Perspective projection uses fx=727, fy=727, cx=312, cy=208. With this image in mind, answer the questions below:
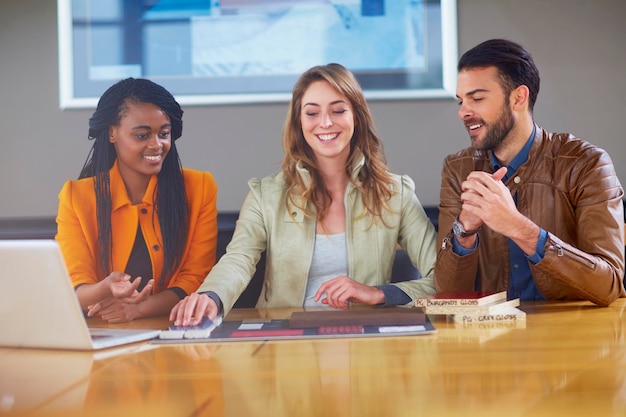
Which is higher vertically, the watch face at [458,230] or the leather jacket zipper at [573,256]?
the watch face at [458,230]

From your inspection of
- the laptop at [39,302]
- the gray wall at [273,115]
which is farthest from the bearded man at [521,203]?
the laptop at [39,302]

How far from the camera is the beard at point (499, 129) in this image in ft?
7.01

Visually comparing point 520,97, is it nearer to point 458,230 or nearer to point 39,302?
point 458,230

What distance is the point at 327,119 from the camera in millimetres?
2174

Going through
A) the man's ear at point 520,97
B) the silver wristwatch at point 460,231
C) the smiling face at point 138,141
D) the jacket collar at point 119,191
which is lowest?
the silver wristwatch at point 460,231

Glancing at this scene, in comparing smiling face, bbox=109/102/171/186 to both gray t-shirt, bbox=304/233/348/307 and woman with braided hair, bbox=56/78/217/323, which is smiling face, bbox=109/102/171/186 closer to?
woman with braided hair, bbox=56/78/217/323

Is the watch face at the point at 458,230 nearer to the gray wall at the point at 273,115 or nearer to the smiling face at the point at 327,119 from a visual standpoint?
the smiling face at the point at 327,119

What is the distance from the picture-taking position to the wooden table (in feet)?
2.73

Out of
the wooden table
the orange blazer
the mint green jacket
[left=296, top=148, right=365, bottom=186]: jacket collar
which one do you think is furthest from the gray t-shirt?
the wooden table

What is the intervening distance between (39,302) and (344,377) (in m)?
0.50

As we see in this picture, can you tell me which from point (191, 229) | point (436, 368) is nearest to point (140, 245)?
point (191, 229)

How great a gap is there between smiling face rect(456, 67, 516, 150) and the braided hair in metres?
0.88

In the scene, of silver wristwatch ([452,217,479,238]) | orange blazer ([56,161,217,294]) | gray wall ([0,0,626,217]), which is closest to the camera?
silver wristwatch ([452,217,479,238])

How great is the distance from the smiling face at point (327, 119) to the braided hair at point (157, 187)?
1.37 ft
